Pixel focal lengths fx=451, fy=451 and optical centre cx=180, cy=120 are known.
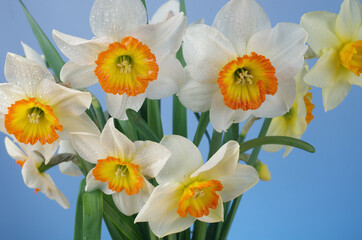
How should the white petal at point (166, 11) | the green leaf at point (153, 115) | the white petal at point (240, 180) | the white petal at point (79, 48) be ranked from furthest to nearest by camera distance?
the white petal at point (166, 11)
the green leaf at point (153, 115)
the white petal at point (240, 180)
the white petal at point (79, 48)

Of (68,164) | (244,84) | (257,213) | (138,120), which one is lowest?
(257,213)

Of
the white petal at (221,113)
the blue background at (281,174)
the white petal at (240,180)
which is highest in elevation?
the white petal at (221,113)

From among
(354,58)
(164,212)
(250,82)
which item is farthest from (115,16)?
(354,58)

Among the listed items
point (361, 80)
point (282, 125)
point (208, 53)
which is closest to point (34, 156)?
point (208, 53)

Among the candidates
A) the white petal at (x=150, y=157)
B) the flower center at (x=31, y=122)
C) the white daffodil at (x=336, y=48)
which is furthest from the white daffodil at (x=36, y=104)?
the white daffodil at (x=336, y=48)

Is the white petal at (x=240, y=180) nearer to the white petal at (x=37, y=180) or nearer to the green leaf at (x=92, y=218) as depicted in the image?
the green leaf at (x=92, y=218)

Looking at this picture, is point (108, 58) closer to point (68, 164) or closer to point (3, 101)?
point (3, 101)

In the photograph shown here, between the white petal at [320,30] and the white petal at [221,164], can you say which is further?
the white petal at [320,30]

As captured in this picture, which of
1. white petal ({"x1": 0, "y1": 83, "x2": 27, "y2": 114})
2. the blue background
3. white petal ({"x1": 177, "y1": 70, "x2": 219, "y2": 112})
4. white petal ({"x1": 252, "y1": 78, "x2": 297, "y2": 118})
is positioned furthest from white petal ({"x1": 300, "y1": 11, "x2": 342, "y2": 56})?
the blue background
